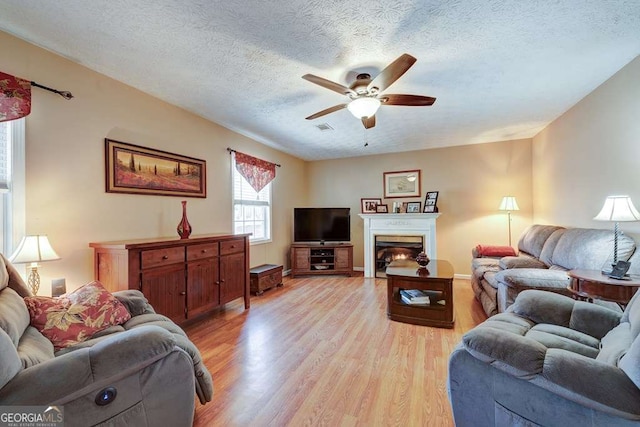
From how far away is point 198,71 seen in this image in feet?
7.84

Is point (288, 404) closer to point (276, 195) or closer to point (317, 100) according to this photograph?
point (317, 100)

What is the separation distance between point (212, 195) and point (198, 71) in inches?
65.9

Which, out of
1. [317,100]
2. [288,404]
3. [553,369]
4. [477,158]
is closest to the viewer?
[553,369]

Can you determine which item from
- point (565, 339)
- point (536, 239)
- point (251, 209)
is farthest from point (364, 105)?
point (536, 239)

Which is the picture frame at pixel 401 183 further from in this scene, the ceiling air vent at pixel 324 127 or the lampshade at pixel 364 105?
the lampshade at pixel 364 105

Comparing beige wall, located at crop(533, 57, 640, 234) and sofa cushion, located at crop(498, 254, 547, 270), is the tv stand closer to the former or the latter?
sofa cushion, located at crop(498, 254, 547, 270)

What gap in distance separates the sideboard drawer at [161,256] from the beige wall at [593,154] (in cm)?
415

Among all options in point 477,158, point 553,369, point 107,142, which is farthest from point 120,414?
point 477,158

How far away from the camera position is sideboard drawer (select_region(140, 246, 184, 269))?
2.33 meters

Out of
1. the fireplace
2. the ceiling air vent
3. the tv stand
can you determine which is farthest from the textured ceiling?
the tv stand

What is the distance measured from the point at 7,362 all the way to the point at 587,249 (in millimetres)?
3956

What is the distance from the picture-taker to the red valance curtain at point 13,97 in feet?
5.88

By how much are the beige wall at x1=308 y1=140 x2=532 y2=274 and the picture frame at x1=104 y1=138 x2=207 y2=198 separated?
3.41 m

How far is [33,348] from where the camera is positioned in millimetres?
1238
